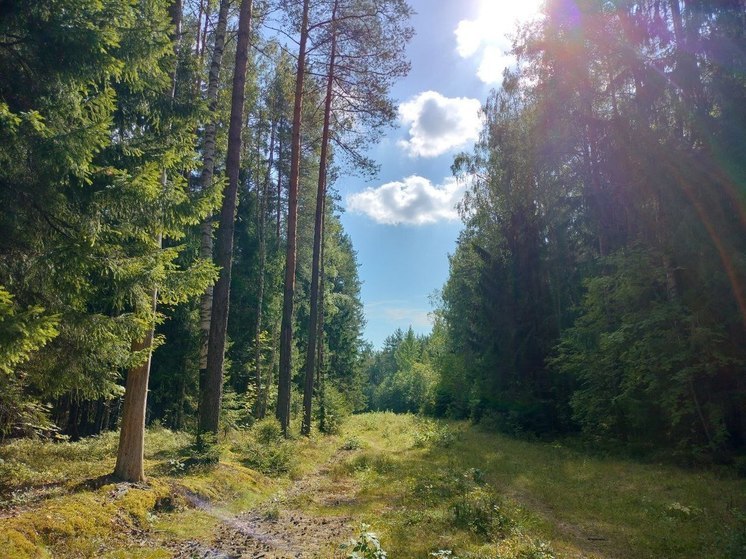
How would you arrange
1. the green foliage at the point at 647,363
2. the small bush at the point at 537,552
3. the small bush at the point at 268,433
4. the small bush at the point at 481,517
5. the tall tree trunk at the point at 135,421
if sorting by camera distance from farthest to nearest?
the small bush at the point at 268,433, the green foliage at the point at 647,363, the tall tree trunk at the point at 135,421, the small bush at the point at 481,517, the small bush at the point at 537,552

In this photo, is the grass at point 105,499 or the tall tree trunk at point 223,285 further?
the tall tree trunk at point 223,285

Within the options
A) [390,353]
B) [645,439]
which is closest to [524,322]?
[645,439]

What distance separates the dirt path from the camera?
5.46 m

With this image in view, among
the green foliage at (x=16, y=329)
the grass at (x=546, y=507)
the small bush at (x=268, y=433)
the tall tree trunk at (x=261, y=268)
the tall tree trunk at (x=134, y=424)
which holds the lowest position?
the grass at (x=546, y=507)

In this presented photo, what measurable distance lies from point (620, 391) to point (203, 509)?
1311 cm

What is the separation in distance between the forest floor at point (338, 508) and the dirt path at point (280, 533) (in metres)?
0.03

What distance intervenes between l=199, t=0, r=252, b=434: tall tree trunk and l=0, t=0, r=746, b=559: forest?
0.24ft

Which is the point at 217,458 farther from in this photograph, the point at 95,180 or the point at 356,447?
the point at 356,447

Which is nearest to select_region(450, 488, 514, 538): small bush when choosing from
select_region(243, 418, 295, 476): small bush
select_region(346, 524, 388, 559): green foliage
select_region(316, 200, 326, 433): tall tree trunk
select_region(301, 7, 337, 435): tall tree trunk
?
select_region(346, 524, 388, 559): green foliage

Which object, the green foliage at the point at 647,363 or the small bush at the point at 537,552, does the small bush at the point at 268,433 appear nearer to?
the small bush at the point at 537,552

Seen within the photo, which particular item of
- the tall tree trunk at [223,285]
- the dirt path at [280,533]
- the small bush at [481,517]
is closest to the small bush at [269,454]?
the tall tree trunk at [223,285]

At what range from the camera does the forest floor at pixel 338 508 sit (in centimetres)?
534

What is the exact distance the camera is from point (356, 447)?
17219 mm

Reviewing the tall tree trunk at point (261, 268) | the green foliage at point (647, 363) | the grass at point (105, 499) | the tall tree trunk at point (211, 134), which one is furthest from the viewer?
the tall tree trunk at point (261, 268)
